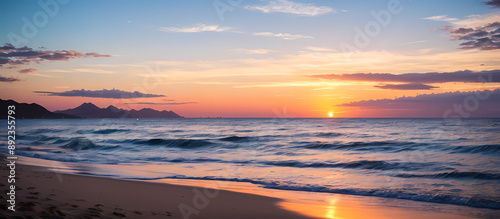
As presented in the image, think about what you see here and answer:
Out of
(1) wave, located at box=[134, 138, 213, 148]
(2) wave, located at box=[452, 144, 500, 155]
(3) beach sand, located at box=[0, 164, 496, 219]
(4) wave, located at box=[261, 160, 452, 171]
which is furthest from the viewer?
(1) wave, located at box=[134, 138, 213, 148]

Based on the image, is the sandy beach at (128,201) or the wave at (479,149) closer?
the sandy beach at (128,201)

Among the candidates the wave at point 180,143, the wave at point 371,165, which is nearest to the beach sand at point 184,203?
the wave at point 371,165

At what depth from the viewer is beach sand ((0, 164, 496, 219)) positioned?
6307 mm

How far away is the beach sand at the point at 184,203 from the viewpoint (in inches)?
248

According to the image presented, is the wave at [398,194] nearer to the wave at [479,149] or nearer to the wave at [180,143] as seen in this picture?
the wave at [479,149]

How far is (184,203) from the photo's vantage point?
809cm

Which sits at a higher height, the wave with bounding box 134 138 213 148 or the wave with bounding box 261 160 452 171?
the wave with bounding box 261 160 452 171

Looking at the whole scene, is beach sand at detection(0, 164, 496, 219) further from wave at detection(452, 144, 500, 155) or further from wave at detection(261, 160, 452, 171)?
wave at detection(452, 144, 500, 155)

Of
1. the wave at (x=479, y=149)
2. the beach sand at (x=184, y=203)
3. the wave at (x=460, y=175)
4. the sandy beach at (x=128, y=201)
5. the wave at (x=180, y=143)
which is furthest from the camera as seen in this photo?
the wave at (x=180, y=143)

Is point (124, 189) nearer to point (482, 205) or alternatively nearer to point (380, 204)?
point (380, 204)

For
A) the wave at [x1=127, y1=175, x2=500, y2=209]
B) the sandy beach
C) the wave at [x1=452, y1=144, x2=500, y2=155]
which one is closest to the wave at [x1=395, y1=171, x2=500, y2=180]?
the wave at [x1=127, y1=175, x2=500, y2=209]

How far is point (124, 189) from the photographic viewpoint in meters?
9.66

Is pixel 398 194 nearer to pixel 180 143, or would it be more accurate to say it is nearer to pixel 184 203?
pixel 184 203

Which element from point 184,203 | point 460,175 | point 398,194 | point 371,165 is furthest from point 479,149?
point 184,203
